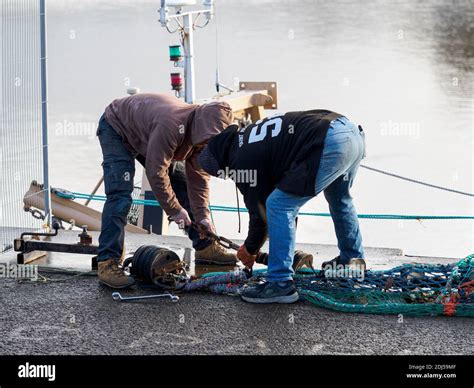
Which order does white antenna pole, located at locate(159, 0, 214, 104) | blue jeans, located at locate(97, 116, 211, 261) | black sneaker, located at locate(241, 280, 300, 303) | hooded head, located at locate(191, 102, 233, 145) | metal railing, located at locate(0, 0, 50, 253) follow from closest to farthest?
black sneaker, located at locate(241, 280, 300, 303), hooded head, located at locate(191, 102, 233, 145), blue jeans, located at locate(97, 116, 211, 261), metal railing, located at locate(0, 0, 50, 253), white antenna pole, located at locate(159, 0, 214, 104)

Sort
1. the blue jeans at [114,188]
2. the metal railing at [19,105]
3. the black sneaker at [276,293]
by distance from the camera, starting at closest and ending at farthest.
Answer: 1. the black sneaker at [276,293]
2. the blue jeans at [114,188]
3. the metal railing at [19,105]

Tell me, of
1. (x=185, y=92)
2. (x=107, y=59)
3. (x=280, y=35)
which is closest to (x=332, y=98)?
(x=107, y=59)

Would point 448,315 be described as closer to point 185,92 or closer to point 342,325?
point 342,325

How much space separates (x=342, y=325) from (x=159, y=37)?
79.8 feet

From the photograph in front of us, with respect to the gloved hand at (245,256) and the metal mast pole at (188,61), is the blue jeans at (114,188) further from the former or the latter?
the metal mast pole at (188,61)

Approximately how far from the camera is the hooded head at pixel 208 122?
6336mm

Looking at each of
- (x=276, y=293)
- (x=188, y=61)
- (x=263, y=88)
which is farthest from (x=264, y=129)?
(x=263, y=88)

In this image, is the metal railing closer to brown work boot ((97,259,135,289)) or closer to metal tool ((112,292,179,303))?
brown work boot ((97,259,135,289))

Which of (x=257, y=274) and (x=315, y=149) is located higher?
(x=315, y=149)

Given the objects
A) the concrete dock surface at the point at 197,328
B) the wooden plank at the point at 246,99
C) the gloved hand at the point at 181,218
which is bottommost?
the concrete dock surface at the point at 197,328

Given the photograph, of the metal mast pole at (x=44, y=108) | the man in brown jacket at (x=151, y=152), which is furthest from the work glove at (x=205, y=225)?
the metal mast pole at (x=44, y=108)

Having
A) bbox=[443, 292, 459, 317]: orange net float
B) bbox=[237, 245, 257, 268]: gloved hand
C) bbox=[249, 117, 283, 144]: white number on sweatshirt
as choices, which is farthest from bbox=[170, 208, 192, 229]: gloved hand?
bbox=[443, 292, 459, 317]: orange net float

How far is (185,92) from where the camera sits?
1299 centimetres

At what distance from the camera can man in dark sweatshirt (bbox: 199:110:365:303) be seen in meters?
5.94
